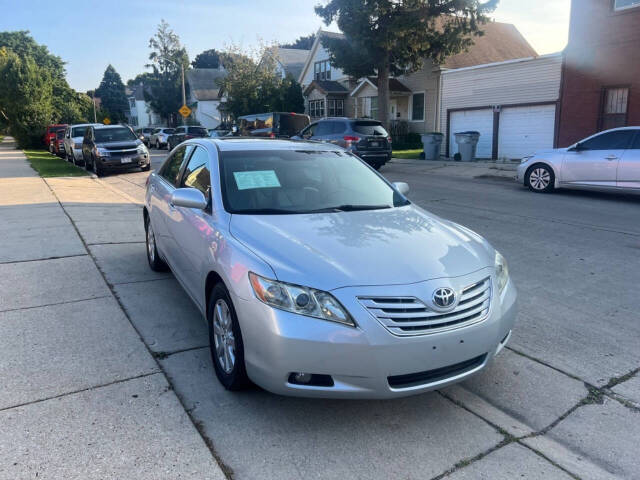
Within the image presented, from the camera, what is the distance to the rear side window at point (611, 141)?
11281 millimetres

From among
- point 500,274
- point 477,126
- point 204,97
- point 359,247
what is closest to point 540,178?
point 500,274

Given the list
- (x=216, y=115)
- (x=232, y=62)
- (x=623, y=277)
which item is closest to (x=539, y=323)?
(x=623, y=277)

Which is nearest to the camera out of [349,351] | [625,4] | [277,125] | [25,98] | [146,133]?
[349,351]

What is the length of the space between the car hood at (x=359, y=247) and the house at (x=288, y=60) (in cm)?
4313

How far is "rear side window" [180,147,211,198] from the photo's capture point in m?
4.31

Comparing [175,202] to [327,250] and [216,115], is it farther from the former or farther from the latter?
[216,115]

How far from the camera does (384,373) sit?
9.11 feet

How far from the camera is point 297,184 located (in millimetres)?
4227

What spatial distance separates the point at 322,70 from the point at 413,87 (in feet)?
38.1

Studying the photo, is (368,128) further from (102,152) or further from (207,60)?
(207,60)

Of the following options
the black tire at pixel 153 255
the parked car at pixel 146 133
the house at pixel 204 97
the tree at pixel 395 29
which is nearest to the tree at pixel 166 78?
the house at pixel 204 97

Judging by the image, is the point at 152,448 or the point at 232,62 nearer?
the point at 152,448

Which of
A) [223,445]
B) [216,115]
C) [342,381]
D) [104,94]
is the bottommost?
[223,445]

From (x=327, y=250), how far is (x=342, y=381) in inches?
31.1
